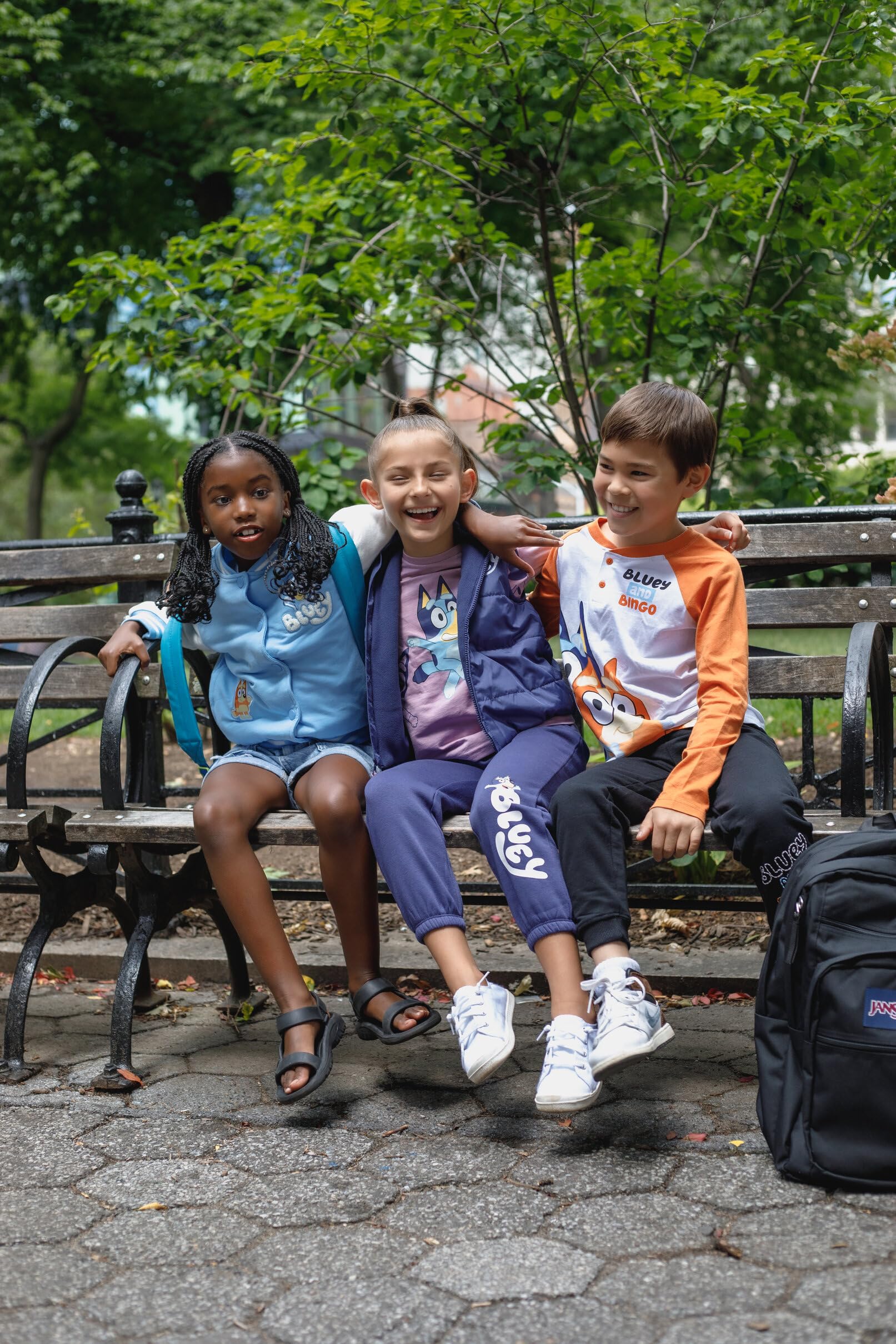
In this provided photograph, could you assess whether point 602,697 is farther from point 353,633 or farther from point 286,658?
point 286,658

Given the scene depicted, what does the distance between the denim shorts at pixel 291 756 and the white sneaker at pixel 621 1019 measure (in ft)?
2.69

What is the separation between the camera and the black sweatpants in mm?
2438

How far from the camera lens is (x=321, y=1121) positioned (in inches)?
104

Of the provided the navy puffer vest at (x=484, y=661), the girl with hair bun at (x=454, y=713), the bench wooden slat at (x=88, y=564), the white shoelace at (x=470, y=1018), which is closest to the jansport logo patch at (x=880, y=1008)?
the girl with hair bun at (x=454, y=713)

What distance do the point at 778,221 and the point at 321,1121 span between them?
3313 mm

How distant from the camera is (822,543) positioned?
3.32 meters

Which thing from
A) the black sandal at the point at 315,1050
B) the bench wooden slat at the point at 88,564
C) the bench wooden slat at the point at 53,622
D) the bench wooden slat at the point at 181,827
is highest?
the bench wooden slat at the point at 88,564

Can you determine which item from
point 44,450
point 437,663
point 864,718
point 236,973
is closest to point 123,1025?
point 236,973

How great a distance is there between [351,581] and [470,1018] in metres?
1.18

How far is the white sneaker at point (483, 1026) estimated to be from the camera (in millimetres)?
2332

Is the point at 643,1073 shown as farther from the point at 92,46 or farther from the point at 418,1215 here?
the point at 92,46

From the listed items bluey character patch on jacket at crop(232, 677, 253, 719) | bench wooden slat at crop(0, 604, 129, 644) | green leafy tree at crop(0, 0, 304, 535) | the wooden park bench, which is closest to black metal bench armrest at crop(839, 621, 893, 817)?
the wooden park bench

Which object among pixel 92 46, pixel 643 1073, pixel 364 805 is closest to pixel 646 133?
pixel 364 805

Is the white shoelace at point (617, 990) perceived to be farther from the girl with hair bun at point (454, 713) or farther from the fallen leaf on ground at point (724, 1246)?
the fallen leaf on ground at point (724, 1246)
